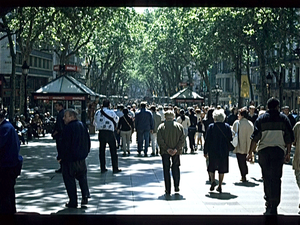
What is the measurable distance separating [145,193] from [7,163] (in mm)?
4014

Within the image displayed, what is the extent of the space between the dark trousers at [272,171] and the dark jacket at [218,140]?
2308mm

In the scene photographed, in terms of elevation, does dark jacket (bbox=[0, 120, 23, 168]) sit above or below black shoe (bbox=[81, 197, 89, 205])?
above

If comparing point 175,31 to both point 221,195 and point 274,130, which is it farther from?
point 274,130

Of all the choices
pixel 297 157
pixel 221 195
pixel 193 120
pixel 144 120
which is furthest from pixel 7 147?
pixel 193 120

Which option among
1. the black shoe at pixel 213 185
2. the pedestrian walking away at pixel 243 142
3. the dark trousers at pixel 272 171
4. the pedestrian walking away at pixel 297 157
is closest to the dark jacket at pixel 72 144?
the dark trousers at pixel 272 171

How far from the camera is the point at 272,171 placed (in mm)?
10742

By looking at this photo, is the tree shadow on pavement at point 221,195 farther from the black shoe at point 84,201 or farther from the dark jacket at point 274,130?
the black shoe at point 84,201

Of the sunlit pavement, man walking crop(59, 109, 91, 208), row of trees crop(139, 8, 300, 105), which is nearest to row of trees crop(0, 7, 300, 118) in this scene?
row of trees crop(139, 8, 300, 105)

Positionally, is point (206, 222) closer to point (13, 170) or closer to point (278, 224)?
point (278, 224)

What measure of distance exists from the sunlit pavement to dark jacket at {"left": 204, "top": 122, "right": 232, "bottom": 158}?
808mm

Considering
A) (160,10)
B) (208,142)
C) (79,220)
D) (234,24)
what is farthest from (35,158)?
(160,10)

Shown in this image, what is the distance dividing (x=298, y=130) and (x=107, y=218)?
359cm

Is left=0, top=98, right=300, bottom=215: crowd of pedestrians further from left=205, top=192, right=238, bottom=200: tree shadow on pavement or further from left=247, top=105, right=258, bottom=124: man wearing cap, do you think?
left=247, top=105, right=258, bottom=124: man wearing cap

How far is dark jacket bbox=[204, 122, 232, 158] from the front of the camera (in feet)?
43.3
